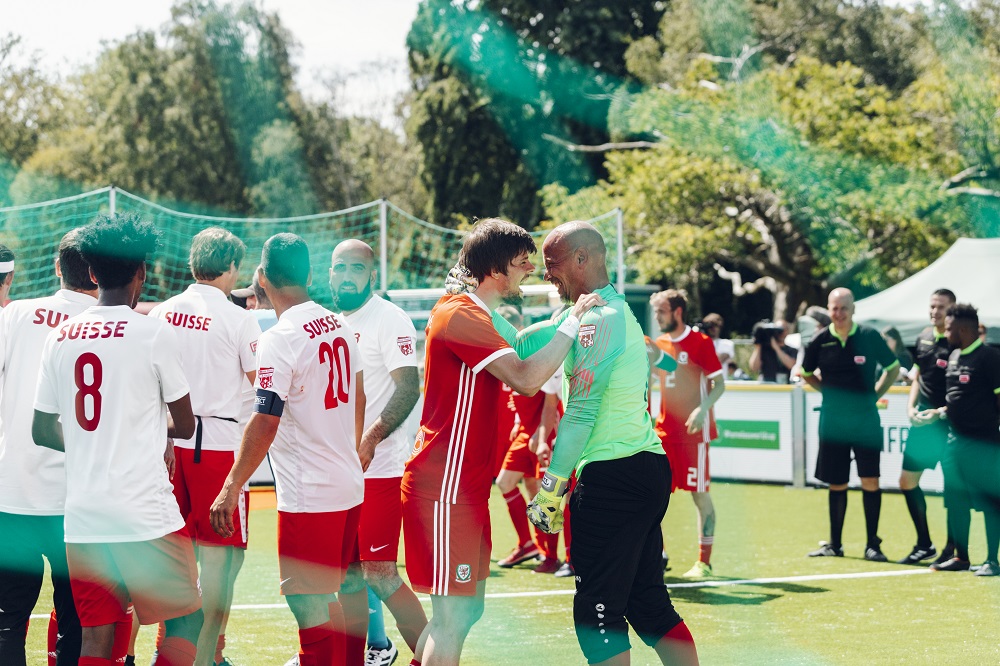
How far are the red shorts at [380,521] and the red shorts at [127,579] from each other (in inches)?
53.1

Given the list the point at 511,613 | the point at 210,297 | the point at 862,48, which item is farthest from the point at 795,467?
the point at 862,48

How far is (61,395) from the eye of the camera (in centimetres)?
434

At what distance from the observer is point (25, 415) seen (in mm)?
4953

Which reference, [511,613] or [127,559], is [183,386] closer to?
[127,559]

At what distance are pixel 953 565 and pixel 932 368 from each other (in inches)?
65.0

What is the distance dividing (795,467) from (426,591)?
458 inches

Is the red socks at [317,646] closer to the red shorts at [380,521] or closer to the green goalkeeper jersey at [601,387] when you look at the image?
the red shorts at [380,521]

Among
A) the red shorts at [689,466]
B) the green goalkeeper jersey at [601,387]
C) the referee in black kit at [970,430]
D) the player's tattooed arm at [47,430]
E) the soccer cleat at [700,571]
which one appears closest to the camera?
the player's tattooed arm at [47,430]

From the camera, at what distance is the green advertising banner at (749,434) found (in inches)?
619

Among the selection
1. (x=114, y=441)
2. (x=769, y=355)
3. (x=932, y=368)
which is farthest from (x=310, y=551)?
(x=769, y=355)

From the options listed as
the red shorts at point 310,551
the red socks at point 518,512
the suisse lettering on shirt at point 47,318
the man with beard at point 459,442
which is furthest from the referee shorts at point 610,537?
the red socks at point 518,512

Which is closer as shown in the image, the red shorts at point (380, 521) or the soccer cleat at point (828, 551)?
the red shorts at point (380, 521)

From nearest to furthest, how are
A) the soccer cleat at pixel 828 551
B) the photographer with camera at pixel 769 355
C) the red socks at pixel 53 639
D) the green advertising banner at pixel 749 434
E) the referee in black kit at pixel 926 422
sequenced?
1. the red socks at pixel 53 639
2. the referee in black kit at pixel 926 422
3. the soccer cleat at pixel 828 551
4. the green advertising banner at pixel 749 434
5. the photographer with camera at pixel 769 355

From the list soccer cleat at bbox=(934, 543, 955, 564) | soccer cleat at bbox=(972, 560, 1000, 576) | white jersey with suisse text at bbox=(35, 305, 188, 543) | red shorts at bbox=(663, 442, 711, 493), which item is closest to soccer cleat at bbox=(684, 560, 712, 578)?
red shorts at bbox=(663, 442, 711, 493)
